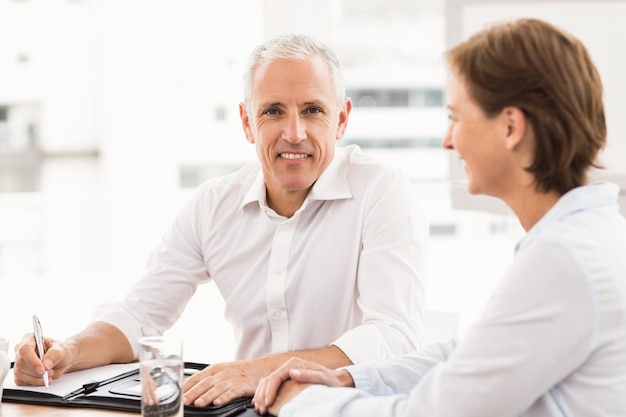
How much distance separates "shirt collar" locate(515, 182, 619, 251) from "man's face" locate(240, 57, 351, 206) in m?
0.91

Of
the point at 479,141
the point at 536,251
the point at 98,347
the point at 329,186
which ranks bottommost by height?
the point at 98,347

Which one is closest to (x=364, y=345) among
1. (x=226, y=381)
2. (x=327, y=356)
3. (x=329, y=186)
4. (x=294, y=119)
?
(x=327, y=356)

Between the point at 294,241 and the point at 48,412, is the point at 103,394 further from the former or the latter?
the point at 294,241

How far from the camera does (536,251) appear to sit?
119 centimetres

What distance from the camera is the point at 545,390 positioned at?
3.92ft

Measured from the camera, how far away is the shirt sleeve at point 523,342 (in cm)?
116

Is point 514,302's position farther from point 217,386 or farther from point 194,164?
point 194,164

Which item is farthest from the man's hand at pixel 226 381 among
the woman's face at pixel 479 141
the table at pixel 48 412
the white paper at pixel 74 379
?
the woman's face at pixel 479 141

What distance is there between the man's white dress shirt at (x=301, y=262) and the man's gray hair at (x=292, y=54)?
229 mm

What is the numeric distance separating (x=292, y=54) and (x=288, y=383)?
0.90 metres

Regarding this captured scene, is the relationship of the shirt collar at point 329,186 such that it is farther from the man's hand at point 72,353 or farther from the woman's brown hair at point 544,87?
the woman's brown hair at point 544,87

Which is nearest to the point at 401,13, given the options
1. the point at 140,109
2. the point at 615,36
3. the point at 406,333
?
the point at 140,109

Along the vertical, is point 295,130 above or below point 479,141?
below

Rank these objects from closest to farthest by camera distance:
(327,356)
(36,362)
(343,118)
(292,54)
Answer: (36,362) < (327,356) < (292,54) < (343,118)
